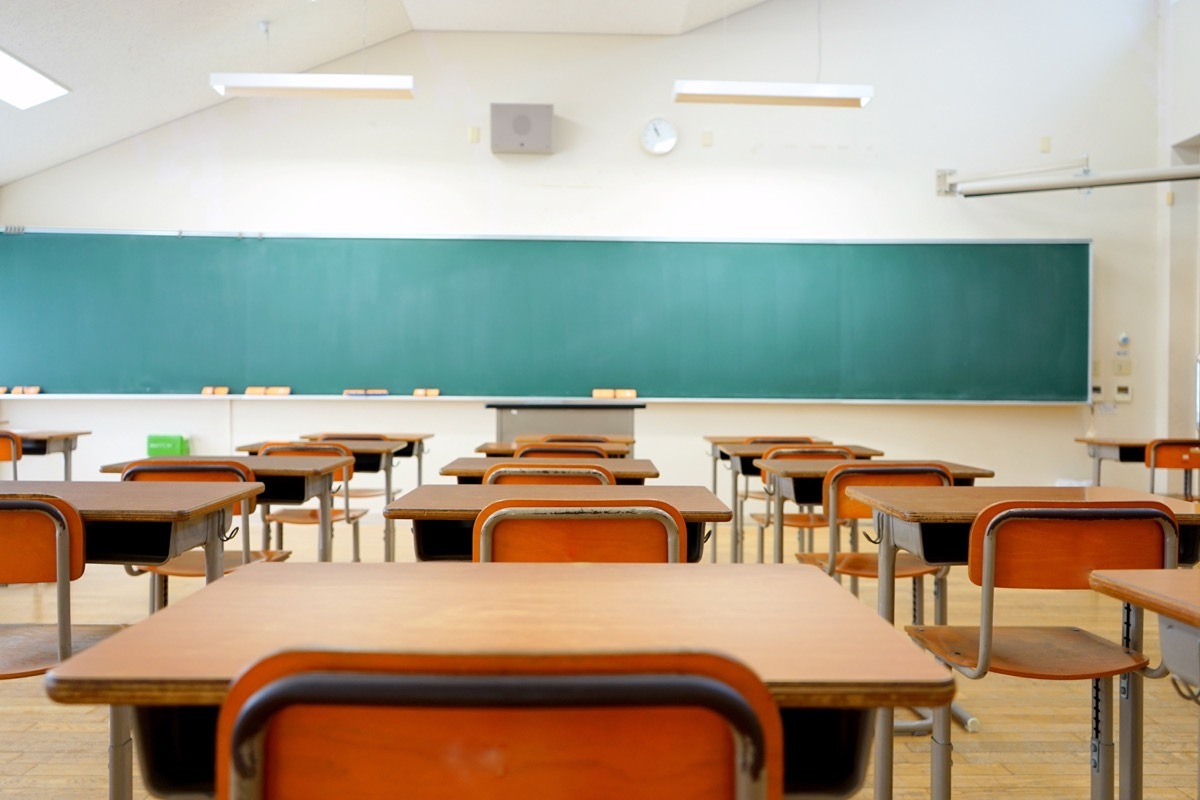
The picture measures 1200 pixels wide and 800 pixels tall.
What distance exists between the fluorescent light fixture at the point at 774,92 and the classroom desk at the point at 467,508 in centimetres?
325

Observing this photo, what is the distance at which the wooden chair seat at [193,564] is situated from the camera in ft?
8.91

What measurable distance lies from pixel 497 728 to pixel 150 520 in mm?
1543

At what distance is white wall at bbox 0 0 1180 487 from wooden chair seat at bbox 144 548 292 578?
3347mm

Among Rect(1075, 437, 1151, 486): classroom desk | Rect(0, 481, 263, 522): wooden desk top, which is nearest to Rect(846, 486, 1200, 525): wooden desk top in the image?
Rect(0, 481, 263, 522): wooden desk top

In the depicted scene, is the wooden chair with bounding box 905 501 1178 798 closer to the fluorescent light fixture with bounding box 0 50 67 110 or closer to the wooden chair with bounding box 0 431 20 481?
the wooden chair with bounding box 0 431 20 481

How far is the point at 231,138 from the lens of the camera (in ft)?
21.5

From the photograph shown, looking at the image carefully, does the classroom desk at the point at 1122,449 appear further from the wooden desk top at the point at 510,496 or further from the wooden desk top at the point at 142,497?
the wooden desk top at the point at 142,497

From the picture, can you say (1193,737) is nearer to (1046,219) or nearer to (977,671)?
(977,671)

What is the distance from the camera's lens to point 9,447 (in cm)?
475

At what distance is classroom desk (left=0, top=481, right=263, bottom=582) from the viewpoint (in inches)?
75.6

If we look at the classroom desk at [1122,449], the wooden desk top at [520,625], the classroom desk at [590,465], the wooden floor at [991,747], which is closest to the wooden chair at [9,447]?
the wooden floor at [991,747]

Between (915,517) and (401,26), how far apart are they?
602 centimetres

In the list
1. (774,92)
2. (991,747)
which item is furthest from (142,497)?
(774,92)

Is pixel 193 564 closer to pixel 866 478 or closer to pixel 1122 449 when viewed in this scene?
pixel 866 478
